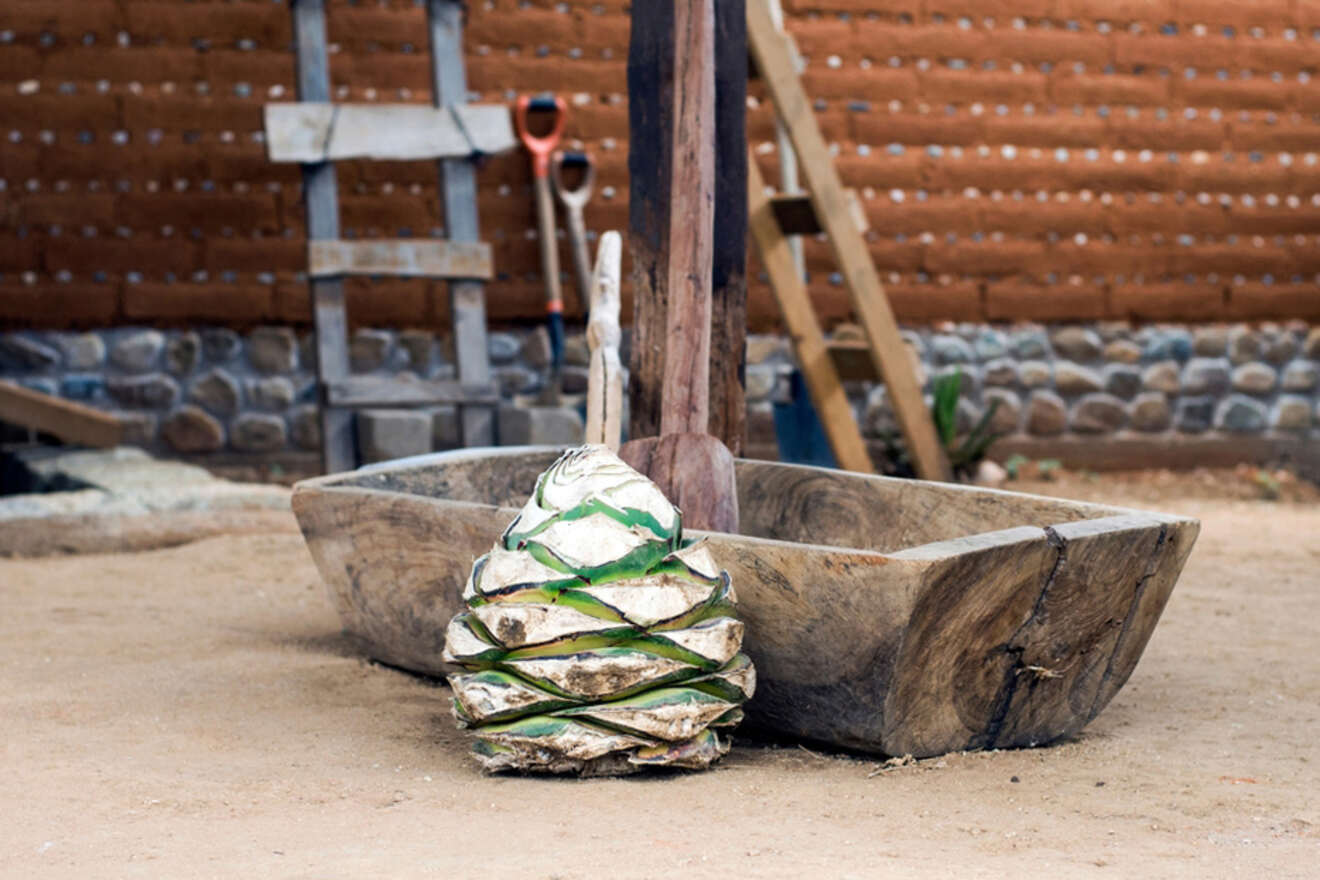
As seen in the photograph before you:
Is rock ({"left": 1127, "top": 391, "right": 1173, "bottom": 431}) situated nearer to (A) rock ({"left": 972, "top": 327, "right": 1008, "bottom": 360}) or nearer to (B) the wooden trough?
(A) rock ({"left": 972, "top": 327, "right": 1008, "bottom": 360})

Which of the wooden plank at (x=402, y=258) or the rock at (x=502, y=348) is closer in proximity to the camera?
the wooden plank at (x=402, y=258)

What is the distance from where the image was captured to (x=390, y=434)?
222 inches

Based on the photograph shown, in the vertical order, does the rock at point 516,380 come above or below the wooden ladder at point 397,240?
below

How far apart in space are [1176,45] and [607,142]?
2.72 meters

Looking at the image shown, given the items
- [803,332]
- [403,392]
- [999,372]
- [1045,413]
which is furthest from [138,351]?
[1045,413]

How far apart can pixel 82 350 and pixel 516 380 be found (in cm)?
173

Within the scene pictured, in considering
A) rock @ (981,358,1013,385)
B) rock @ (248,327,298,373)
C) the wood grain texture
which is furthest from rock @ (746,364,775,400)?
the wood grain texture

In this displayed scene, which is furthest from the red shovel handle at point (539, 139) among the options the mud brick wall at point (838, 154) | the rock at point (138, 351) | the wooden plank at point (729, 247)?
the wooden plank at point (729, 247)

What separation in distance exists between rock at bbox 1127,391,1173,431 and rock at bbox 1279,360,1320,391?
644 millimetres

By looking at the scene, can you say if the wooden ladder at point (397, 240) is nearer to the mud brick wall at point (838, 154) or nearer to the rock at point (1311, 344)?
the mud brick wall at point (838, 154)

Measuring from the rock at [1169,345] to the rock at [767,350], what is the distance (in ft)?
5.92

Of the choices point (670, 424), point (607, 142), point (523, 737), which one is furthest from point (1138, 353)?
point (523, 737)

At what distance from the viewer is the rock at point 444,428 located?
19.7ft

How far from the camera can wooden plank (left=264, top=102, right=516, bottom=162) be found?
5.24 metres
